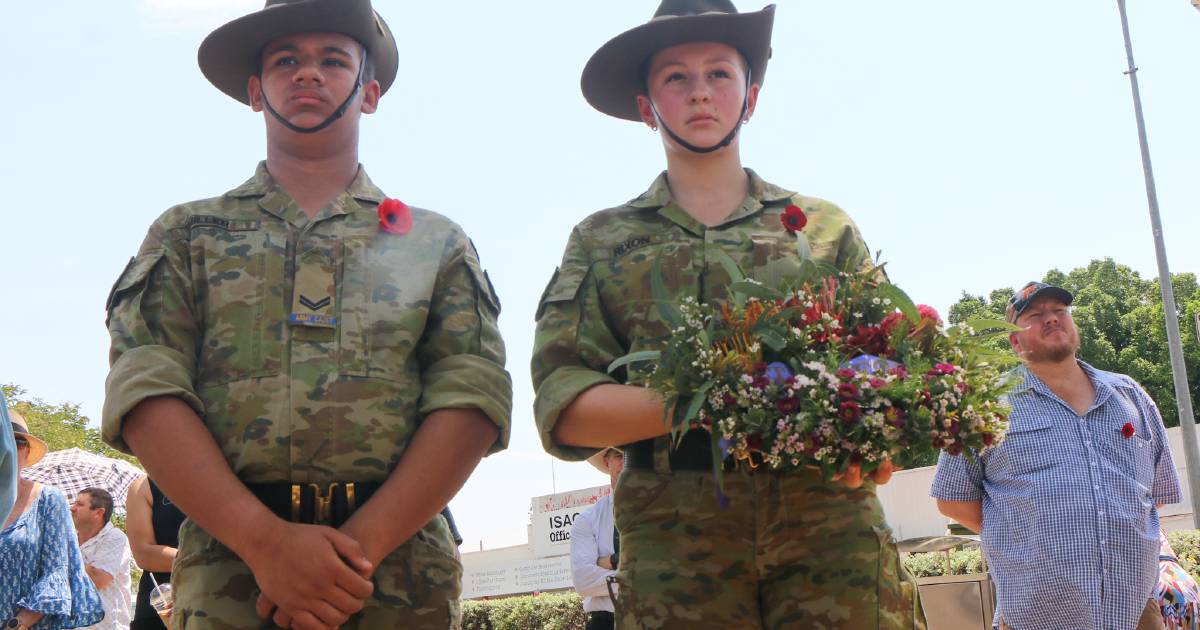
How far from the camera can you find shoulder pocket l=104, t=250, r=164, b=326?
3.08 meters

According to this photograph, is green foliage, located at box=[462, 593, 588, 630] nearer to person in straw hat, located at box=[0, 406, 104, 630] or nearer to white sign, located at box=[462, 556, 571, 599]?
white sign, located at box=[462, 556, 571, 599]

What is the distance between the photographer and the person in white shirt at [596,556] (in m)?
7.29

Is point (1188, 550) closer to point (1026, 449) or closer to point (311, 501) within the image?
point (1026, 449)

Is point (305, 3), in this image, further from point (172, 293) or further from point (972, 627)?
point (972, 627)

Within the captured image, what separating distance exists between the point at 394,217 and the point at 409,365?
456 millimetres

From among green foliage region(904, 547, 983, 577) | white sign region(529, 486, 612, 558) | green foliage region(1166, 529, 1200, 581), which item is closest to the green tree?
white sign region(529, 486, 612, 558)

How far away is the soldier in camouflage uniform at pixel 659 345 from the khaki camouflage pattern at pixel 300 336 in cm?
29

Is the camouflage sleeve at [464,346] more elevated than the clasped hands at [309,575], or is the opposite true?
the camouflage sleeve at [464,346]

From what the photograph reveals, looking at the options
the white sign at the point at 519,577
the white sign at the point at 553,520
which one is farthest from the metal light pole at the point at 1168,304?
the white sign at the point at 553,520

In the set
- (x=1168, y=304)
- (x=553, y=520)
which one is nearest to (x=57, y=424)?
(x=553, y=520)

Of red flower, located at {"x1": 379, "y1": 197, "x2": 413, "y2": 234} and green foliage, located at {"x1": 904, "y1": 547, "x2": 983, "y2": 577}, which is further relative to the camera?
green foliage, located at {"x1": 904, "y1": 547, "x2": 983, "y2": 577}

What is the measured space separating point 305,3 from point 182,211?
695 millimetres

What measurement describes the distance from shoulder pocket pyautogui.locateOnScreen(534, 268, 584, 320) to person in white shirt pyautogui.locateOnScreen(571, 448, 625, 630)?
12.2 feet

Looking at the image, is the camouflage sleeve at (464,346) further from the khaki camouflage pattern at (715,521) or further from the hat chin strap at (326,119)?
the hat chin strap at (326,119)
